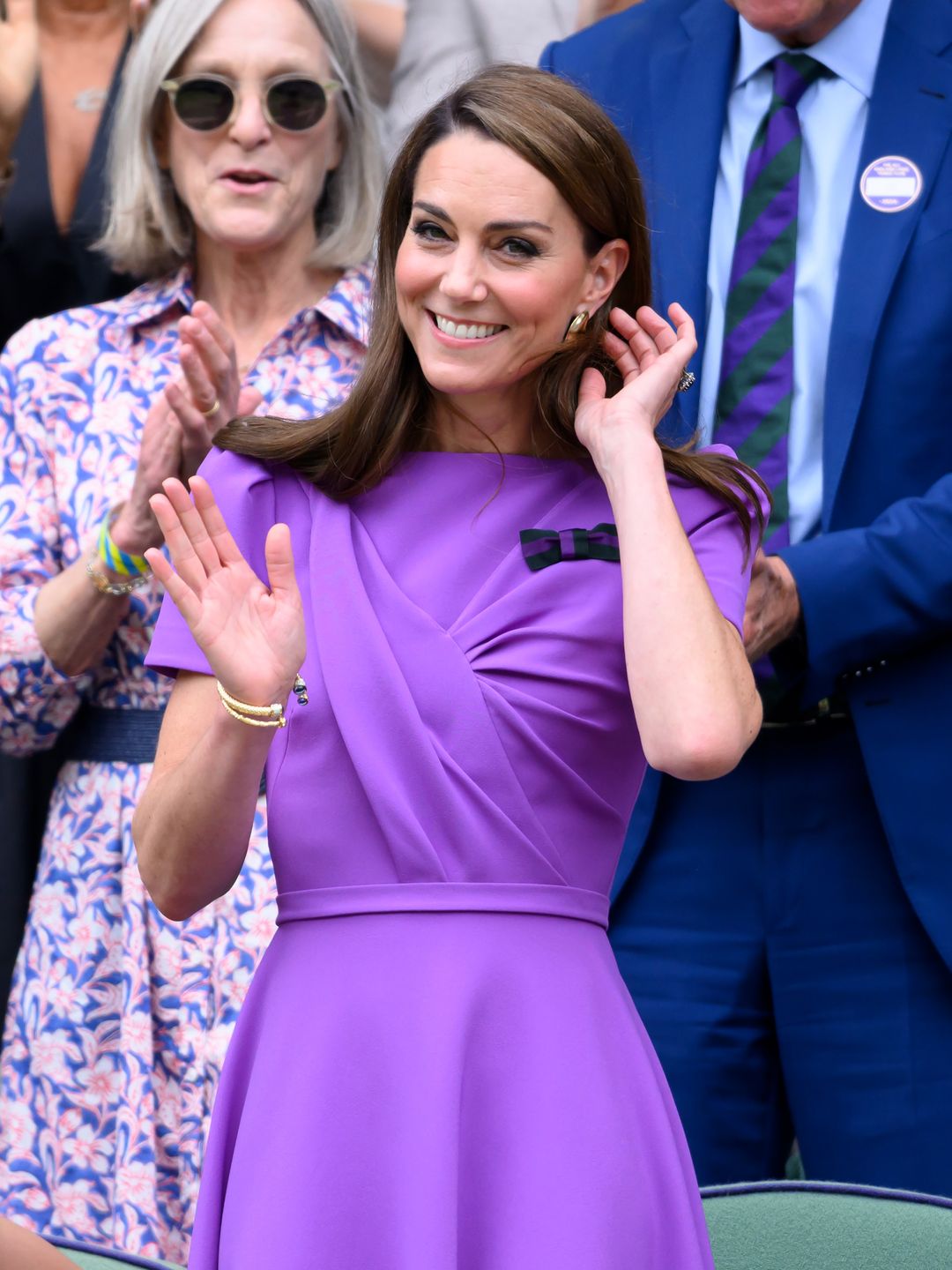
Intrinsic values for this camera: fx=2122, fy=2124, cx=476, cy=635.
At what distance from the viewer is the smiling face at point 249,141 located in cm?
358

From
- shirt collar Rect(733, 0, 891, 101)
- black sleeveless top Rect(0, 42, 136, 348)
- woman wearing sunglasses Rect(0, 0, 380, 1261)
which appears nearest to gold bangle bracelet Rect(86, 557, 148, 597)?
woman wearing sunglasses Rect(0, 0, 380, 1261)

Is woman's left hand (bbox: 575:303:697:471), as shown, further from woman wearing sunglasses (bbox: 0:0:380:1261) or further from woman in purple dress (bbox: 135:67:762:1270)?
woman wearing sunglasses (bbox: 0:0:380:1261)

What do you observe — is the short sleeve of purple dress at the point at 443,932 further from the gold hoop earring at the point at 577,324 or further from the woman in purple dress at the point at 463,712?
the gold hoop earring at the point at 577,324

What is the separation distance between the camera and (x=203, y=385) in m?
3.16

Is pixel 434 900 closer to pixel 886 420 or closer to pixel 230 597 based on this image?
pixel 230 597

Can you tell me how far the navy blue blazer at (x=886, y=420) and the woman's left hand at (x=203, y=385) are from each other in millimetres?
689

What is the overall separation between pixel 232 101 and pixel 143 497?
0.78 metres

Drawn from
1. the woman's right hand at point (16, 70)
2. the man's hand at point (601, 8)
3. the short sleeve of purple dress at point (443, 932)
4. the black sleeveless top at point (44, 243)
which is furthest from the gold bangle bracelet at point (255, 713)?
the man's hand at point (601, 8)

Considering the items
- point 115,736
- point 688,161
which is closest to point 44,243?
point 115,736

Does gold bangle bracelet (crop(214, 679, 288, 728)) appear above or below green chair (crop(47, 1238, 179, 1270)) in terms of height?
above

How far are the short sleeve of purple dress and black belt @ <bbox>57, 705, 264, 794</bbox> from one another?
3.26 feet

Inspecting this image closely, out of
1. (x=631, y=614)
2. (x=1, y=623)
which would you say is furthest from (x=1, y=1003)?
(x=631, y=614)

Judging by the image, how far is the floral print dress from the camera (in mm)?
3266

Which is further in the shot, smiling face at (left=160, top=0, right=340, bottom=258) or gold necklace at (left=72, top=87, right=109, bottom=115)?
gold necklace at (left=72, top=87, right=109, bottom=115)
